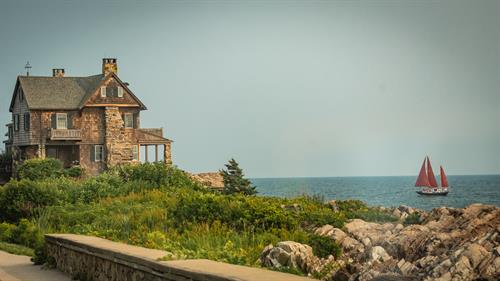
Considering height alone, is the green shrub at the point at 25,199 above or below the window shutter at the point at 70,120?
below

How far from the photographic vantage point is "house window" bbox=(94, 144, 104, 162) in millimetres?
69375

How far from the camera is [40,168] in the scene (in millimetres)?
61000

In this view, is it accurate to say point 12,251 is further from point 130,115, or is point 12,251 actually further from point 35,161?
point 130,115

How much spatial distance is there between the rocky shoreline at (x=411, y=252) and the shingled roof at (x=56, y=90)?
173 feet

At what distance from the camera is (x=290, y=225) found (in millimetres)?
19547

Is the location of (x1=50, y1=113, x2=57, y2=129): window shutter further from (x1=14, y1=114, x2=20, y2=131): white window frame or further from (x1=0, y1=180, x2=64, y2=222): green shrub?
(x1=0, y1=180, x2=64, y2=222): green shrub

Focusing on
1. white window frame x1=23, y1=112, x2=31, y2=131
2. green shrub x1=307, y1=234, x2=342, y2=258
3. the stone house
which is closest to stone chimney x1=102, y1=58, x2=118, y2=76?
the stone house

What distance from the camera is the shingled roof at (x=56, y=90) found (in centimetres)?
6912

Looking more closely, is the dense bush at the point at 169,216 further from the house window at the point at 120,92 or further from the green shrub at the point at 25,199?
the house window at the point at 120,92

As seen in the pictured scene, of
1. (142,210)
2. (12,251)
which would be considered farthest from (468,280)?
(12,251)

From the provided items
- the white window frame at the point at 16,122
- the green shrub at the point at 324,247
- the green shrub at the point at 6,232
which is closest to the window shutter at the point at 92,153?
the white window frame at the point at 16,122

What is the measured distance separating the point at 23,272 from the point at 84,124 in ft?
167

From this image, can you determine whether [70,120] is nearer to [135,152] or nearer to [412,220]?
[135,152]

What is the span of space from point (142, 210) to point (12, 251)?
12.5 feet
